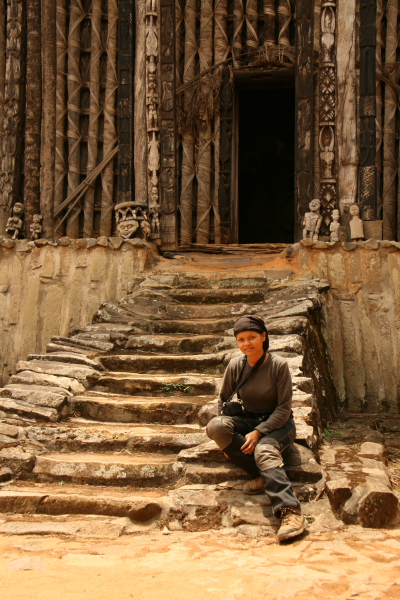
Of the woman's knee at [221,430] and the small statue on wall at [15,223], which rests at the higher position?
the small statue on wall at [15,223]

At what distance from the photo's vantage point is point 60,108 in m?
9.09

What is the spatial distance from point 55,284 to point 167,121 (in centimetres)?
287

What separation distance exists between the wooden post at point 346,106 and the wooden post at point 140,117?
2621mm

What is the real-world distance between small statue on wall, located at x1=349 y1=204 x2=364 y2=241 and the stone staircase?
1567 mm

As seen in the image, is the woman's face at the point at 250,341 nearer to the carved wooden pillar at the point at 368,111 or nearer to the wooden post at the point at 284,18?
the carved wooden pillar at the point at 368,111

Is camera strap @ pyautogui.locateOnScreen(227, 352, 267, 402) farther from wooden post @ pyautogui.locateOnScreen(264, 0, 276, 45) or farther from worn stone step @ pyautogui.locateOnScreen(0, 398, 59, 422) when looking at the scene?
wooden post @ pyautogui.locateOnScreen(264, 0, 276, 45)

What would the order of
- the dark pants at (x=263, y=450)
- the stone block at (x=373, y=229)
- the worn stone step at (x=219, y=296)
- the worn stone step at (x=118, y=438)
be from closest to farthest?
the dark pants at (x=263, y=450) → the worn stone step at (x=118, y=438) → the worn stone step at (x=219, y=296) → the stone block at (x=373, y=229)

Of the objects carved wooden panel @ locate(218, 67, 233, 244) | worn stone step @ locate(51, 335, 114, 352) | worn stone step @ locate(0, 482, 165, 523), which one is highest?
carved wooden panel @ locate(218, 67, 233, 244)

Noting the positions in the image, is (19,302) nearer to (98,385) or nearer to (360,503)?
(98,385)

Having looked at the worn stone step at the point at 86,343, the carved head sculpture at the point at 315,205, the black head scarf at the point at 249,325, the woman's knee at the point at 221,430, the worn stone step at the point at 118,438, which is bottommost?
the worn stone step at the point at 118,438

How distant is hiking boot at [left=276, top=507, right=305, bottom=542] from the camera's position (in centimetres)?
269

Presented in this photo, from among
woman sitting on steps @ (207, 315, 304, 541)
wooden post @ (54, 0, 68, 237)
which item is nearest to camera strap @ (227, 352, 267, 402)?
woman sitting on steps @ (207, 315, 304, 541)

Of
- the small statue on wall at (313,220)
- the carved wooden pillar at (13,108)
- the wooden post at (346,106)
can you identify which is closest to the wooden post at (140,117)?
the carved wooden pillar at (13,108)

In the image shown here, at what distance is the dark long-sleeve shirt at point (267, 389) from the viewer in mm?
3205
